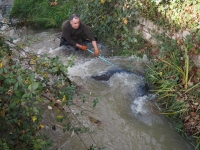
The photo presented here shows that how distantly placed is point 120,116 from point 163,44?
1.80 metres

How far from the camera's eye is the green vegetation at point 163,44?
390 cm

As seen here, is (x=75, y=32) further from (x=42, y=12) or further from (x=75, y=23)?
(x=42, y=12)

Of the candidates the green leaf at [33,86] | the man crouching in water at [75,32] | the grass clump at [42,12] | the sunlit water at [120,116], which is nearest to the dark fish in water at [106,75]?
the sunlit water at [120,116]

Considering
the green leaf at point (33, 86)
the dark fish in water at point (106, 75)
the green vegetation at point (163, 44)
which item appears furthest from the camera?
the dark fish in water at point (106, 75)

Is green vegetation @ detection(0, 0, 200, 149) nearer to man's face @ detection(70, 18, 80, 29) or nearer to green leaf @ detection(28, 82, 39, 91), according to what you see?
green leaf @ detection(28, 82, 39, 91)

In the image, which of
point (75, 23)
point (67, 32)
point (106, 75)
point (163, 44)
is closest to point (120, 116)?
point (106, 75)

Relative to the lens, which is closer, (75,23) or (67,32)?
(75,23)

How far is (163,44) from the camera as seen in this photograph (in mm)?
4855

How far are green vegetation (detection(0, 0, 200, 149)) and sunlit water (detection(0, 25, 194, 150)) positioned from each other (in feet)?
0.74

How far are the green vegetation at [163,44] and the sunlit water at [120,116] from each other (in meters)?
0.22

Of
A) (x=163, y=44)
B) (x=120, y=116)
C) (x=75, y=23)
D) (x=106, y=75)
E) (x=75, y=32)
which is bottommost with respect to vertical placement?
(x=120, y=116)

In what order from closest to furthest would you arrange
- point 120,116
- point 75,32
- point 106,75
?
point 120,116, point 106,75, point 75,32

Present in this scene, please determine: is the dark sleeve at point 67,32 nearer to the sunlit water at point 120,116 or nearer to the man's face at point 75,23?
the man's face at point 75,23

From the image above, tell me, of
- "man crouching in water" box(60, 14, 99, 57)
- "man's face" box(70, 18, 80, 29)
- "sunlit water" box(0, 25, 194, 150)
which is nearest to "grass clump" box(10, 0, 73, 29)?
"man crouching in water" box(60, 14, 99, 57)
